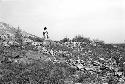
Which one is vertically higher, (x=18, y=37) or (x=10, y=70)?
(x=18, y=37)

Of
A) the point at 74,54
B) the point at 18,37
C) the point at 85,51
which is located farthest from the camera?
the point at 18,37

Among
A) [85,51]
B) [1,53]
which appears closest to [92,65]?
[85,51]

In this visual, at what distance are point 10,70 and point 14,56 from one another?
2260mm

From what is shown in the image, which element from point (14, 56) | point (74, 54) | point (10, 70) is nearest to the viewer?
point (10, 70)

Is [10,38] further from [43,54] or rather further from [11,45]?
[43,54]

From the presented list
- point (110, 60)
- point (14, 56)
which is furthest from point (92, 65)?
point (14, 56)

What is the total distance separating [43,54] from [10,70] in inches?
159

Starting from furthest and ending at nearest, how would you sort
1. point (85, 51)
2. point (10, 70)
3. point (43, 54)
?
point (85, 51), point (43, 54), point (10, 70)

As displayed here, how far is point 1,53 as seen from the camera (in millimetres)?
16016

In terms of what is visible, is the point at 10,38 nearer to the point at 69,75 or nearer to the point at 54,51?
the point at 54,51

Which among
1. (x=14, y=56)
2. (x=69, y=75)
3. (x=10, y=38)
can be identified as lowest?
(x=69, y=75)

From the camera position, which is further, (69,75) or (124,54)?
(124,54)

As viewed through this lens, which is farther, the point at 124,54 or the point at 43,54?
the point at 124,54

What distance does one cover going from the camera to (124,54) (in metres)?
19.5
